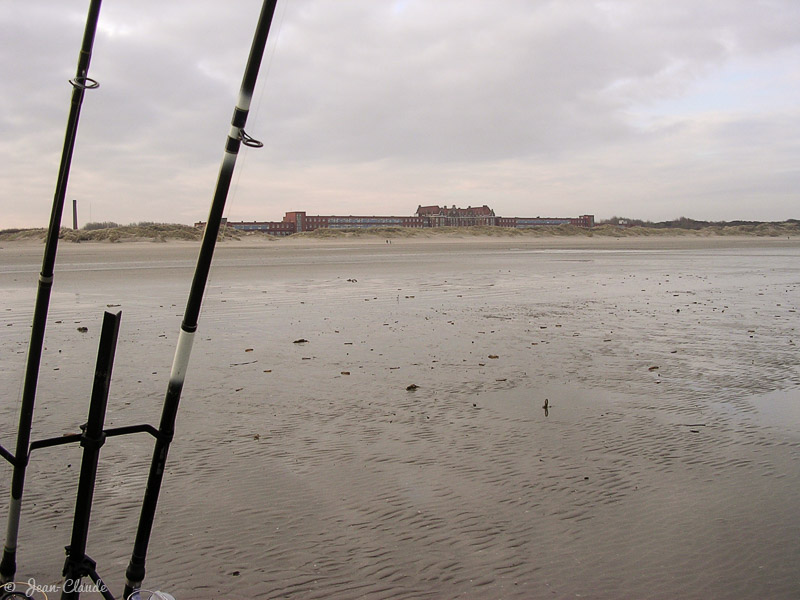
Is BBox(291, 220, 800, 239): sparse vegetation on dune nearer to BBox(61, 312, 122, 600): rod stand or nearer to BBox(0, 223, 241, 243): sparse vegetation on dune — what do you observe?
BBox(0, 223, 241, 243): sparse vegetation on dune

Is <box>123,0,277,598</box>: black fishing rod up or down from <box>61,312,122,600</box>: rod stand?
up

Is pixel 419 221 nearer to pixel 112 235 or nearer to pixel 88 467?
pixel 112 235

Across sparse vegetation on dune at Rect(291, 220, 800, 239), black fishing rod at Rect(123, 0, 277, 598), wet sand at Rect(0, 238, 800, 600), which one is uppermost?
sparse vegetation on dune at Rect(291, 220, 800, 239)

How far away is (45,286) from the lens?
2.82 metres

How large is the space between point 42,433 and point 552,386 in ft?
15.8

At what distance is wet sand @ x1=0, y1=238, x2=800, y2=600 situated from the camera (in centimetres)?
351

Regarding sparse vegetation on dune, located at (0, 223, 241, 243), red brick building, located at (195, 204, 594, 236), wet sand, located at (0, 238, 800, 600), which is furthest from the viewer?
red brick building, located at (195, 204, 594, 236)

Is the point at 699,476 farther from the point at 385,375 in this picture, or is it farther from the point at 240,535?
the point at 385,375

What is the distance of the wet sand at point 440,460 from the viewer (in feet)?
11.5

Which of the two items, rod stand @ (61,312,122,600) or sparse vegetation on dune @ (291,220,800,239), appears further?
sparse vegetation on dune @ (291,220,800,239)

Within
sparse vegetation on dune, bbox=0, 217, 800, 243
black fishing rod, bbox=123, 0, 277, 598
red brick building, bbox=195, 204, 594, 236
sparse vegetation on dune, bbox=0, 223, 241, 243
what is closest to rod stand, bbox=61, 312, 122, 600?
black fishing rod, bbox=123, 0, 277, 598

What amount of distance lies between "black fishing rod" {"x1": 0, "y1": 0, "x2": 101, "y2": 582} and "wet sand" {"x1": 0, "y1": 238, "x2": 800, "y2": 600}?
2.66 feet

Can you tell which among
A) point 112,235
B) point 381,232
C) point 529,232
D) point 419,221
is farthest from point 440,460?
point 419,221

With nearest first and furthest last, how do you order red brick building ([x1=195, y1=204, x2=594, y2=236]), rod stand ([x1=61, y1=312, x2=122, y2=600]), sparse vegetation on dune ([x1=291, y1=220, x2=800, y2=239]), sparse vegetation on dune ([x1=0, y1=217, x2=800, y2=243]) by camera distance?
rod stand ([x1=61, y1=312, x2=122, y2=600]), sparse vegetation on dune ([x1=0, y1=217, x2=800, y2=243]), sparse vegetation on dune ([x1=291, y1=220, x2=800, y2=239]), red brick building ([x1=195, y1=204, x2=594, y2=236])
